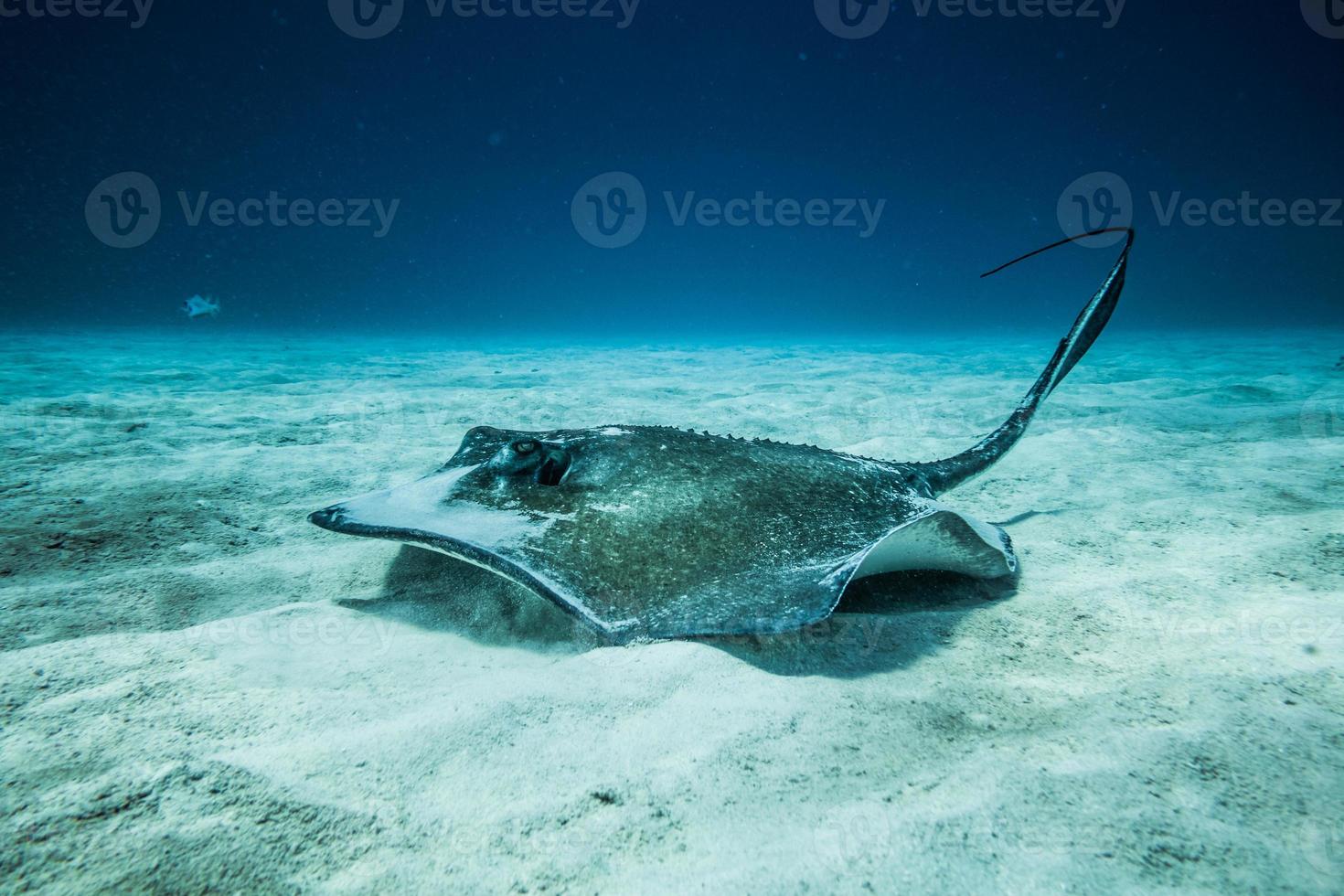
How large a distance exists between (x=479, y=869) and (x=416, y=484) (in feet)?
5.35

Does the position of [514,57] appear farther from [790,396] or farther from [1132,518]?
[1132,518]

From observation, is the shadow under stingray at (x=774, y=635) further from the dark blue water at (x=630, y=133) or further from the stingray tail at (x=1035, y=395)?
the dark blue water at (x=630, y=133)

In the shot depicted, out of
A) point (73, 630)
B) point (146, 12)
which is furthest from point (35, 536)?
point (146, 12)

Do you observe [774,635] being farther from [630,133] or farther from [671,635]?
[630,133]

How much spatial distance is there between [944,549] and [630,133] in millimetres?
61898

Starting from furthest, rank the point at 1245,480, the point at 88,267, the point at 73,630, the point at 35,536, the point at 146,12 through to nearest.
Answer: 1. the point at 88,267
2. the point at 146,12
3. the point at 1245,480
4. the point at 35,536
5. the point at 73,630

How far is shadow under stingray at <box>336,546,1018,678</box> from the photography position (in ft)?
6.02

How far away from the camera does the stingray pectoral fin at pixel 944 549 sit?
2.01m

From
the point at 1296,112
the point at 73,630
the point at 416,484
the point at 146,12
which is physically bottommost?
the point at 73,630

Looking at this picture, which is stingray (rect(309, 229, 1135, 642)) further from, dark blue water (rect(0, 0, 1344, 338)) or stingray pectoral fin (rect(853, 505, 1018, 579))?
dark blue water (rect(0, 0, 1344, 338))

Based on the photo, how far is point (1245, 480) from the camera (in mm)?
3594

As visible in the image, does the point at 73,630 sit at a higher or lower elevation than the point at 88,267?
lower

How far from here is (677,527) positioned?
198 centimetres

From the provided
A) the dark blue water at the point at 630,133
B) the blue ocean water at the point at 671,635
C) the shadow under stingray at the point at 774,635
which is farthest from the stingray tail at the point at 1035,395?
the dark blue water at the point at 630,133
